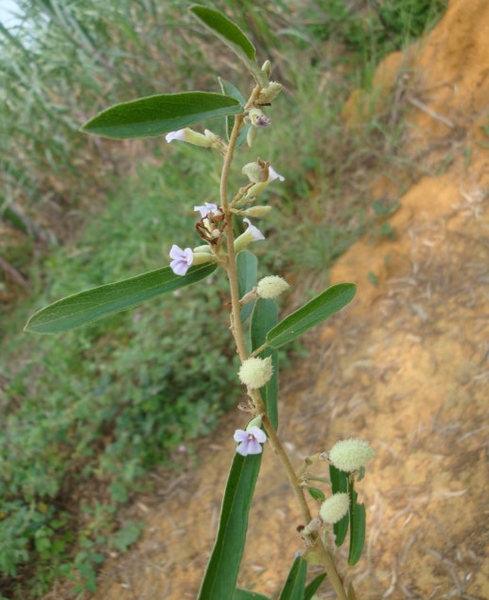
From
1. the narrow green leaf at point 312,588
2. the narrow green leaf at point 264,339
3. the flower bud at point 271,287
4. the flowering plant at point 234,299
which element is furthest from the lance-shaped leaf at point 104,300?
the narrow green leaf at point 312,588

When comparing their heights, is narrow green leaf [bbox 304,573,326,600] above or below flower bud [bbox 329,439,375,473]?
below

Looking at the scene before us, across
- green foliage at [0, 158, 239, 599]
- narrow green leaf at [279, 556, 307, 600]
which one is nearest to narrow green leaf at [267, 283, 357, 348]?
narrow green leaf at [279, 556, 307, 600]

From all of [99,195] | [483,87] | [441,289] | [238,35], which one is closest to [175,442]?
[441,289]

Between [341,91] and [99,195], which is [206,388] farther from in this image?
[99,195]

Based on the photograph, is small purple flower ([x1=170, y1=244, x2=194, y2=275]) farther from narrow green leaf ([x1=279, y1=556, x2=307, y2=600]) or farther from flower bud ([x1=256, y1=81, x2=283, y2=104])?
narrow green leaf ([x1=279, y1=556, x2=307, y2=600])

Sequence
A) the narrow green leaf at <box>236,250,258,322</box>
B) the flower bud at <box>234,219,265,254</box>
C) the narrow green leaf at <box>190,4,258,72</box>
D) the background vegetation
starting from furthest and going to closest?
the background vegetation, the narrow green leaf at <box>236,250,258,322</box>, the flower bud at <box>234,219,265,254</box>, the narrow green leaf at <box>190,4,258,72</box>

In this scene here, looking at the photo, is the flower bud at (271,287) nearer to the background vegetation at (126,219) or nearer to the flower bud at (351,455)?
the flower bud at (351,455)
